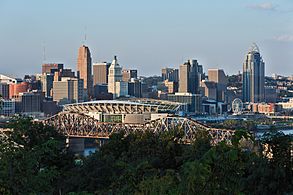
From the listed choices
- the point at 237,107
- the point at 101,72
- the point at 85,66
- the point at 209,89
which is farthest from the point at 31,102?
the point at 209,89

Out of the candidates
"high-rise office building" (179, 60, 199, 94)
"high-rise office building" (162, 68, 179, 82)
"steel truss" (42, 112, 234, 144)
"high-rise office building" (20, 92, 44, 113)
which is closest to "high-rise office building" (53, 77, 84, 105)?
"high-rise office building" (20, 92, 44, 113)

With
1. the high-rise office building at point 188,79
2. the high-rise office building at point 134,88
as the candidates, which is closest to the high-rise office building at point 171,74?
the high-rise office building at point 188,79

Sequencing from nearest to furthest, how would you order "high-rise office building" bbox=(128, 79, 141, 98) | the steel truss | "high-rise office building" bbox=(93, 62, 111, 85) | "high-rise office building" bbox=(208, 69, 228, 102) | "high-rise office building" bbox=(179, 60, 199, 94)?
the steel truss, "high-rise office building" bbox=(128, 79, 141, 98), "high-rise office building" bbox=(179, 60, 199, 94), "high-rise office building" bbox=(93, 62, 111, 85), "high-rise office building" bbox=(208, 69, 228, 102)

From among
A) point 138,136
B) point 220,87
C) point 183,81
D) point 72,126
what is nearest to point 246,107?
point 183,81

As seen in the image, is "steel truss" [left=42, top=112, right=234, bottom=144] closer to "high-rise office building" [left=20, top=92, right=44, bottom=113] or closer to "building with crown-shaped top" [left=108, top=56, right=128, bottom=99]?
"high-rise office building" [left=20, top=92, right=44, bottom=113]

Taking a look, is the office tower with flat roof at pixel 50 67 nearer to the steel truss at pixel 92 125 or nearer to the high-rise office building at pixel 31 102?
the high-rise office building at pixel 31 102

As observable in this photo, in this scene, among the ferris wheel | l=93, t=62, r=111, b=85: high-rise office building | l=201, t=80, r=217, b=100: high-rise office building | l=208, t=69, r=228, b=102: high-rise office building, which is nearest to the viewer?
the ferris wheel

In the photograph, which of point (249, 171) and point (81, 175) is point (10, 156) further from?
point (81, 175)
